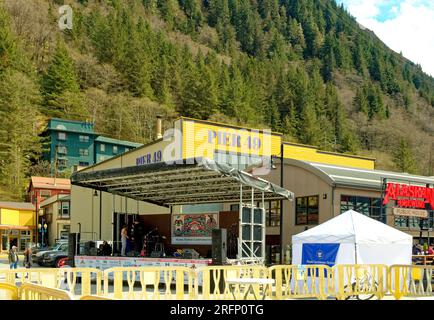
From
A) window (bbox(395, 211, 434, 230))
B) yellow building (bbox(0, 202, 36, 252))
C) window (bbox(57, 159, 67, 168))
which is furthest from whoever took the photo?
window (bbox(57, 159, 67, 168))

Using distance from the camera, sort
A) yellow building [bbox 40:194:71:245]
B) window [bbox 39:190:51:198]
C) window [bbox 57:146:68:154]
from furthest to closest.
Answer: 1. window [bbox 57:146:68:154]
2. window [bbox 39:190:51:198]
3. yellow building [bbox 40:194:71:245]

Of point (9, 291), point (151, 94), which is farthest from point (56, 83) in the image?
point (9, 291)

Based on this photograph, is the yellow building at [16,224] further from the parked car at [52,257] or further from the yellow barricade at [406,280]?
the yellow barricade at [406,280]

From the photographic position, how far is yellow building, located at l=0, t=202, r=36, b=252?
65250 millimetres

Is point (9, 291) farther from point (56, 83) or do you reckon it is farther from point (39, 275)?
point (56, 83)

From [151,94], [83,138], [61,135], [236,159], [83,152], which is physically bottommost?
[236,159]

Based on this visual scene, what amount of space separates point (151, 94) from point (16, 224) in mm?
40984

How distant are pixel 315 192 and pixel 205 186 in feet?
28.0

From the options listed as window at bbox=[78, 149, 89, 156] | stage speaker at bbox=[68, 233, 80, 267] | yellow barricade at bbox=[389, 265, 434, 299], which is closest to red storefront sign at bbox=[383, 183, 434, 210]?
yellow barricade at bbox=[389, 265, 434, 299]

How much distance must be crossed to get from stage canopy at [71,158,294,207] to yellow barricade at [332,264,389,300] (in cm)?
514

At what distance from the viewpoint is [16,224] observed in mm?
66500

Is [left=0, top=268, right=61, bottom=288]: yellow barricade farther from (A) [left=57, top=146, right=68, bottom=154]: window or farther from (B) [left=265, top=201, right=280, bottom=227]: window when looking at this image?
(A) [left=57, top=146, right=68, bottom=154]: window

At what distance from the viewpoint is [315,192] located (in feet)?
97.6
